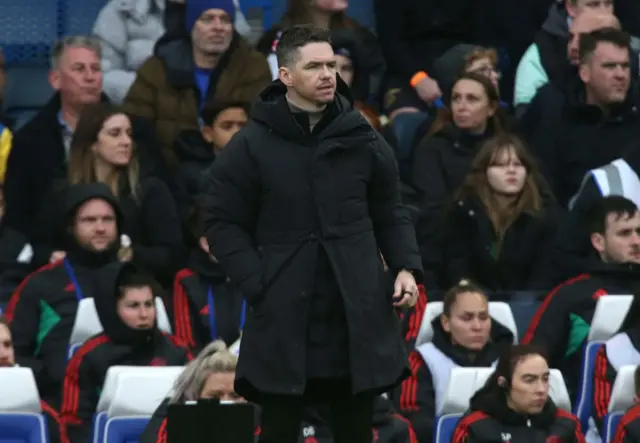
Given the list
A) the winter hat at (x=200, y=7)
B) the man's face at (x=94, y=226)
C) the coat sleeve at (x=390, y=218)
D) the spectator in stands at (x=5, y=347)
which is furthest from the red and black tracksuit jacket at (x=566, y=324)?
the coat sleeve at (x=390, y=218)

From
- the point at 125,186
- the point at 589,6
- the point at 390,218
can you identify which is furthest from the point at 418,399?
the point at 589,6

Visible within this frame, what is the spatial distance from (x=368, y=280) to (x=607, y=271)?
12.2ft

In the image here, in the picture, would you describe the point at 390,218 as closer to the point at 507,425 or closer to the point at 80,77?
the point at 507,425

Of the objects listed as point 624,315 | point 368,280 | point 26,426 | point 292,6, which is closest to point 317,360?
point 368,280

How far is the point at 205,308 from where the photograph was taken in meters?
9.76

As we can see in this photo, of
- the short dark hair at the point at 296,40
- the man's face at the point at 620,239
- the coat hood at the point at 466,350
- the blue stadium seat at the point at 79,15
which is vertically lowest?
the coat hood at the point at 466,350

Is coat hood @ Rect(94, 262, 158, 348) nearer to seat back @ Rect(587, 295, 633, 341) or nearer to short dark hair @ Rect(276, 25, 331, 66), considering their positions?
Result: seat back @ Rect(587, 295, 633, 341)

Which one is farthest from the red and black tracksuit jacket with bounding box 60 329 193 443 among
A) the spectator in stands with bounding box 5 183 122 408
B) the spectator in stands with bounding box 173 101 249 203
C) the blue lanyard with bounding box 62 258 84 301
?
the spectator in stands with bounding box 173 101 249 203

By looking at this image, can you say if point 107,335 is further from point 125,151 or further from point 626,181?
point 626,181

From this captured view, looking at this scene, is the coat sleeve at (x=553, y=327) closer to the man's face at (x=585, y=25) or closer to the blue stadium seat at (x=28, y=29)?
the man's face at (x=585, y=25)

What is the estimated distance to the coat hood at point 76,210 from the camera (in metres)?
9.77

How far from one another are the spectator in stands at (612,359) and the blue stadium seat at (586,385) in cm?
5

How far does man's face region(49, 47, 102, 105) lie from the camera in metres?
11.0

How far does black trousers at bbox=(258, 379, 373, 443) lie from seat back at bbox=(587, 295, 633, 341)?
316 cm
